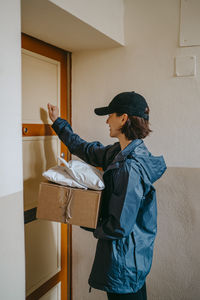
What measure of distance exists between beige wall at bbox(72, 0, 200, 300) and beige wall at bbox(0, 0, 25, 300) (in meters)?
0.98

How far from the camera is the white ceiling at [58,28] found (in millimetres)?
1440

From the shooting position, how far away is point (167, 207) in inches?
78.3

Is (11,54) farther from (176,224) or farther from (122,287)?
(176,224)

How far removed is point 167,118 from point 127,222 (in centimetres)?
88

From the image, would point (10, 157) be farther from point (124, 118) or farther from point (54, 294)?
point (54, 294)

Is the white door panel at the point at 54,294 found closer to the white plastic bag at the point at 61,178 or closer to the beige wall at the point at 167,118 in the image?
the beige wall at the point at 167,118

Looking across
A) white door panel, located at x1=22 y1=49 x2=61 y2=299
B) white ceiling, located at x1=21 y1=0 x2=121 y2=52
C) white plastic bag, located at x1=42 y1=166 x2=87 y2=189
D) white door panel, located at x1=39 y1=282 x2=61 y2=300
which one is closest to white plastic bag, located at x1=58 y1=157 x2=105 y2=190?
white plastic bag, located at x1=42 y1=166 x2=87 y2=189

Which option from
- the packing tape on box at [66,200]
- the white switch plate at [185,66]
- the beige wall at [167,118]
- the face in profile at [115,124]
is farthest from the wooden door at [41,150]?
the white switch plate at [185,66]

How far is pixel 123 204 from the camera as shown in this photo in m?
1.34

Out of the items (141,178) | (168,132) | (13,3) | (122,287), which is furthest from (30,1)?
(122,287)

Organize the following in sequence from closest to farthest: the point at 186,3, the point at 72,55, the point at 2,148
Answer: the point at 2,148, the point at 186,3, the point at 72,55

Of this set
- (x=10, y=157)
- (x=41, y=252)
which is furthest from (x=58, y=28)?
(x=41, y=252)

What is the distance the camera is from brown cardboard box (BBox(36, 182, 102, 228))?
4.55 ft

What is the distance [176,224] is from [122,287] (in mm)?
708
